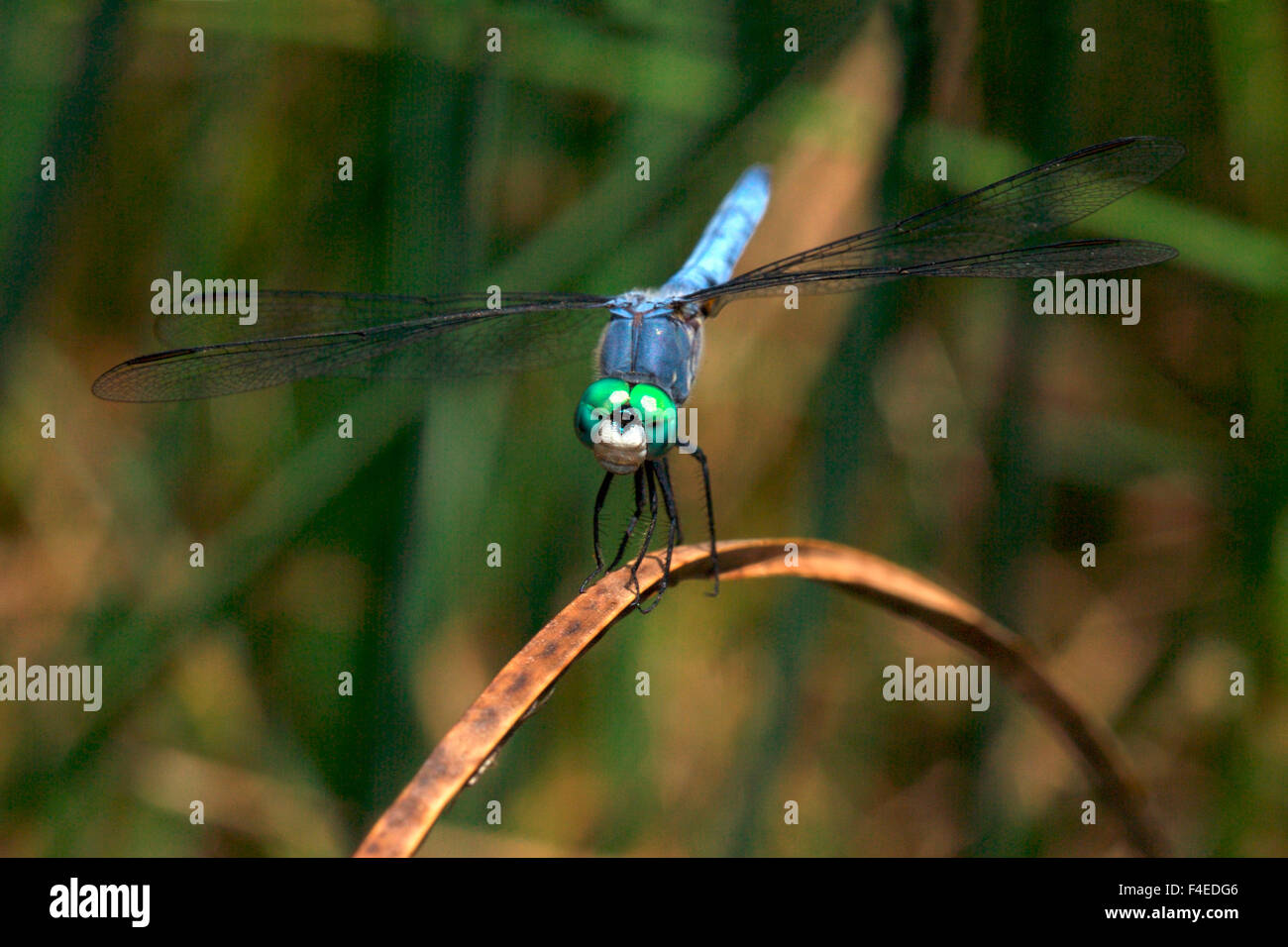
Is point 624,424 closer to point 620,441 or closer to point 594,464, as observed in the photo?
point 620,441

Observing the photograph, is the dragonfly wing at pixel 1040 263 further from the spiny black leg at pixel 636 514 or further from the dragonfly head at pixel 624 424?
the spiny black leg at pixel 636 514
